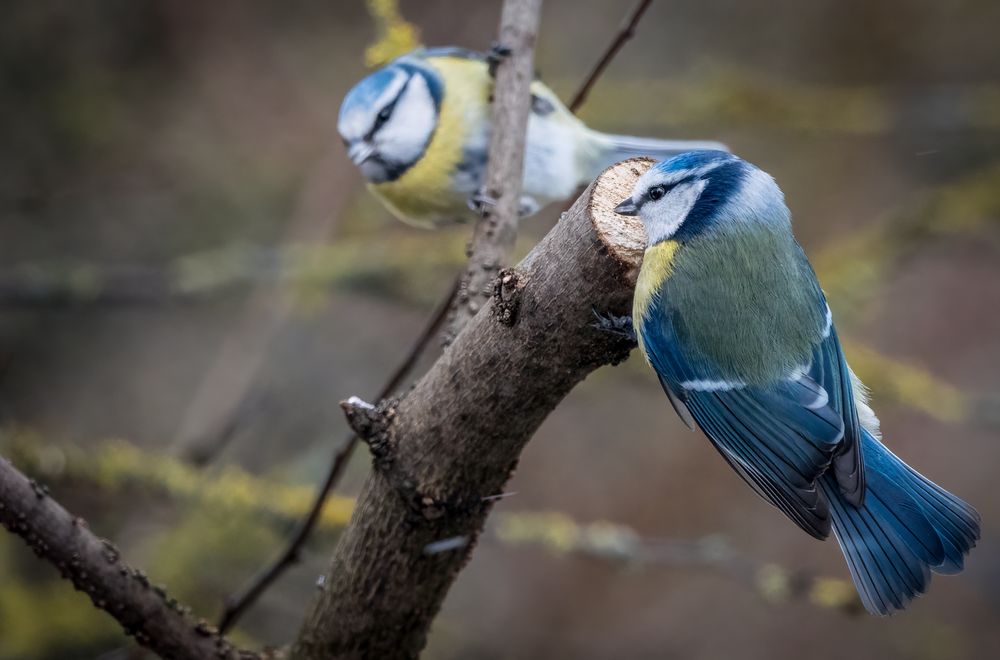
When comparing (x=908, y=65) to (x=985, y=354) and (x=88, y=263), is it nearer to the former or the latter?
(x=985, y=354)

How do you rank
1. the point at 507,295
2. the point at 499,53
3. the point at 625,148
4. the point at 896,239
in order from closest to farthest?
the point at 507,295 → the point at 499,53 → the point at 625,148 → the point at 896,239

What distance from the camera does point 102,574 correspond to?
3.07ft

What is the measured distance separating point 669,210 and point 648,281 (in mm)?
132

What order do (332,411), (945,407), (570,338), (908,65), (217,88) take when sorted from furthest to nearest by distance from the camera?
1. (908,65)
2. (217,88)
3. (332,411)
4. (945,407)
5. (570,338)

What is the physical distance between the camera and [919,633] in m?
2.59

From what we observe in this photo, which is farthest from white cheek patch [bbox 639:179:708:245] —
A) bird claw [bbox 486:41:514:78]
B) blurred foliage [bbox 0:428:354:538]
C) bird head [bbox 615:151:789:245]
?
blurred foliage [bbox 0:428:354:538]

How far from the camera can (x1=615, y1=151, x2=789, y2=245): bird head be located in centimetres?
95

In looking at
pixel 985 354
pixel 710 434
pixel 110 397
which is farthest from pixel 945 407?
pixel 110 397

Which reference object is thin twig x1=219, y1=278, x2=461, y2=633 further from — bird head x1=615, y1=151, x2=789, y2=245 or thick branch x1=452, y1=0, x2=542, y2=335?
bird head x1=615, y1=151, x2=789, y2=245

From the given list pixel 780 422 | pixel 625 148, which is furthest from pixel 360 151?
pixel 780 422

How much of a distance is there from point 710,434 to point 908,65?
112 inches

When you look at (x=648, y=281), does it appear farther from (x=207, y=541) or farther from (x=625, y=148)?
(x=207, y=541)

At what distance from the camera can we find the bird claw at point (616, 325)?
0.83 m

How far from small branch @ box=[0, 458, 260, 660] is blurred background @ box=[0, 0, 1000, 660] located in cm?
66
